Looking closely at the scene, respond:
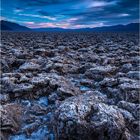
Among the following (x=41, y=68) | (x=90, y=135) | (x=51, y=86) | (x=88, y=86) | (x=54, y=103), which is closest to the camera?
(x=90, y=135)

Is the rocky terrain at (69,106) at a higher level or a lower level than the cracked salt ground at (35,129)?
higher

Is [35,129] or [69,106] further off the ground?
[69,106]

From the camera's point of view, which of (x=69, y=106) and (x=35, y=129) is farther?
(x=35, y=129)

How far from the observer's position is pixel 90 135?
338cm

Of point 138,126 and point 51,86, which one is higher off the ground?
point 51,86

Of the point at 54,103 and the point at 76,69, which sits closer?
the point at 54,103

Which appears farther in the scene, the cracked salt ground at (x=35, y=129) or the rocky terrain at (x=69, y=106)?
the cracked salt ground at (x=35, y=129)

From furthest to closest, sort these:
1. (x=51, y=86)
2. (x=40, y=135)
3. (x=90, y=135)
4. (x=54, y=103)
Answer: (x=51, y=86)
(x=54, y=103)
(x=40, y=135)
(x=90, y=135)

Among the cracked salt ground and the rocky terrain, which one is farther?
the cracked salt ground

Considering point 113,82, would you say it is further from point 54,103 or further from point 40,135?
point 40,135

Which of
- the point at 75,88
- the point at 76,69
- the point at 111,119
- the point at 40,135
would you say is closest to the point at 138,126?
the point at 111,119

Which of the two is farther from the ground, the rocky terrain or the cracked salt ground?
the rocky terrain

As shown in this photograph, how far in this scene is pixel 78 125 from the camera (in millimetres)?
3395

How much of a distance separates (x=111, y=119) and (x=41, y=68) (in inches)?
185
